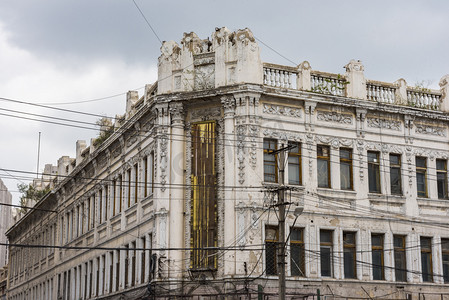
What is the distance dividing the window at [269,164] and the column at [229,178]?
1.37 metres

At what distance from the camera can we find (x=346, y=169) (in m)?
34.1

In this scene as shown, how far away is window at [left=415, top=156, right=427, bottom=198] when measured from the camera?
35469 mm

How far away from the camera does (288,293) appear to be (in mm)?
31016

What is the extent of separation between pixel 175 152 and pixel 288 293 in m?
7.48

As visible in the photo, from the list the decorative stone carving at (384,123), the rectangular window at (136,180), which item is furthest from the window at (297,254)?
the rectangular window at (136,180)

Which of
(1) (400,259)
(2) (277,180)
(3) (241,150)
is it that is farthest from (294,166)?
(1) (400,259)

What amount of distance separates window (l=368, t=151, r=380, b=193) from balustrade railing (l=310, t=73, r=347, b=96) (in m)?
3.09

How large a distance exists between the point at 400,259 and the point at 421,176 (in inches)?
162

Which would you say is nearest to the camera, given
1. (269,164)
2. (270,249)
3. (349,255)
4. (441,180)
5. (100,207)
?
(270,249)

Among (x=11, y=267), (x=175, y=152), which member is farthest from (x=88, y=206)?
(x=11, y=267)

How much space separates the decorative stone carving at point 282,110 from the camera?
107 feet

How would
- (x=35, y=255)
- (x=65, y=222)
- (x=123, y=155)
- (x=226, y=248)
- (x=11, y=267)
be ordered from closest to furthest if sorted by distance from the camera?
(x=226, y=248), (x=123, y=155), (x=65, y=222), (x=35, y=255), (x=11, y=267)

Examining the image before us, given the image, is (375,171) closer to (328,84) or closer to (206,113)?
(328,84)

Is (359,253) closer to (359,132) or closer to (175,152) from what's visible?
(359,132)
